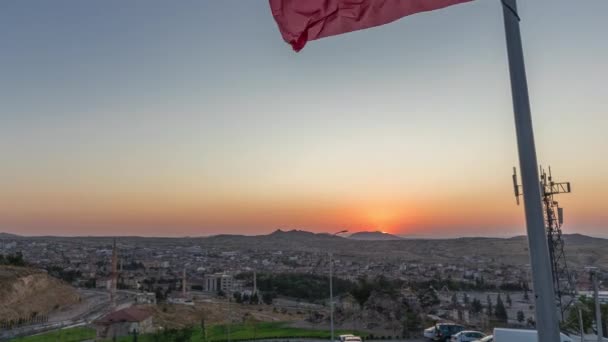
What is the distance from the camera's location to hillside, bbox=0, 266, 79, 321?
179ft

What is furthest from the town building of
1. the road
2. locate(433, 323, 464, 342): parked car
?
locate(433, 323, 464, 342): parked car

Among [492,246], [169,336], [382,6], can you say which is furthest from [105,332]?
[492,246]

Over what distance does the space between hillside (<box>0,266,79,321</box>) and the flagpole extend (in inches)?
2362

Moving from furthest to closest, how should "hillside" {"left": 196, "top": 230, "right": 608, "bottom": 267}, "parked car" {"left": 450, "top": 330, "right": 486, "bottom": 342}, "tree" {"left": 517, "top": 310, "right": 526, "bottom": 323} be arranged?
"hillside" {"left": 196, "top": 230, "right": 608, "bottom": 267} < "tree" {"left": 517, "top": 310, "right": 526, "bottom": 323} < "parked car" {"left": 450, "top": 330, "right": 486, "bottom": 342}

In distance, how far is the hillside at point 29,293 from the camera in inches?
2143

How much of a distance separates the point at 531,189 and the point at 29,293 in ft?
219

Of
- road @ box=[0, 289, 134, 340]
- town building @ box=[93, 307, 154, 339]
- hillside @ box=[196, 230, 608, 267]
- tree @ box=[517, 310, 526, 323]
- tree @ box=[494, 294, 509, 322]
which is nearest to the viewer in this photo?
town building @ box=[93, 307, 154, 339]

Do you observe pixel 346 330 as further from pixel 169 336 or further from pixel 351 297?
pixel 169 336

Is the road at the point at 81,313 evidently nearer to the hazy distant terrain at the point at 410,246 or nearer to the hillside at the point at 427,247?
the hazy distant terrain at the point at 410,246

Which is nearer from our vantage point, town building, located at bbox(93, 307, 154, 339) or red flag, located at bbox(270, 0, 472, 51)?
red flag, located at bbox(270, 0, 472, 51)

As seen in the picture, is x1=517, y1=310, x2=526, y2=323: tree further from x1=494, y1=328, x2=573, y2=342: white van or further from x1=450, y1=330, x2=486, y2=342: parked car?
x1=494, y1=328, x2=573, y2=342: white van

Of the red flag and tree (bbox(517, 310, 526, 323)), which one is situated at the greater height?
the red flag

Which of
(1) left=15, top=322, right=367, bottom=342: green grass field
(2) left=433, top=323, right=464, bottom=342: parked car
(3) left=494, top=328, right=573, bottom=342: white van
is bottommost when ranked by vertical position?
(1) left=15, top=322, right=367, bottom=342: green grass field

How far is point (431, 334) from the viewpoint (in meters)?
33.4
